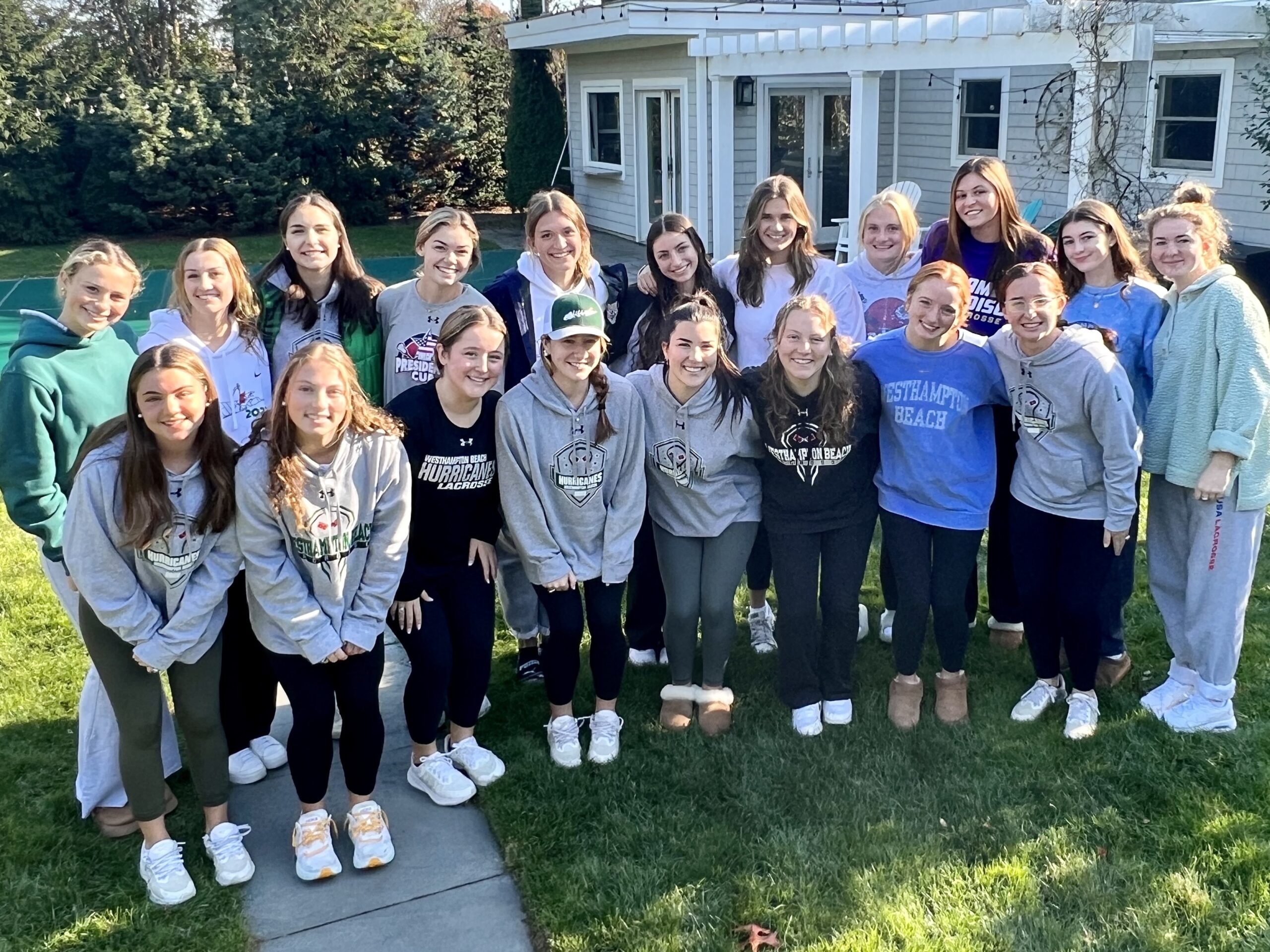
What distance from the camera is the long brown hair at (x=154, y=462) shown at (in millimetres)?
2822

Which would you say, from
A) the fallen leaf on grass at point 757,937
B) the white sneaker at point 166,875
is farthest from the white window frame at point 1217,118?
the white sneaker at point 166,875

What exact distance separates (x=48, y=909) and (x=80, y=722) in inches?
22.2

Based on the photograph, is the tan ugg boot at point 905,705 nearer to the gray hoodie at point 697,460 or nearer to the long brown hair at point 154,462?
the gray hoodie at point 697,460

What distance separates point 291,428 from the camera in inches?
117

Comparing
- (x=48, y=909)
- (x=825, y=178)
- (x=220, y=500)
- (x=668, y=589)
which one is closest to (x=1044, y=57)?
(x=825, y=178)

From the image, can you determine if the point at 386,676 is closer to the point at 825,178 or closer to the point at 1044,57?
the point at 1044,57

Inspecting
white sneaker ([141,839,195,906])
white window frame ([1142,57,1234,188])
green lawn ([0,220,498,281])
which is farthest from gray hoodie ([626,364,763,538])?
green lawn ([0,220,498,281])

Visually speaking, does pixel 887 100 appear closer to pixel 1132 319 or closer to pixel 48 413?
pixel 1132 319

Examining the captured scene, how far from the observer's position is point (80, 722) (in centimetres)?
329

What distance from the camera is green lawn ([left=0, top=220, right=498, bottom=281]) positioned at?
16.6 meters

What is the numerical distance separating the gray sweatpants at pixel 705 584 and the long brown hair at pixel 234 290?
1557mm

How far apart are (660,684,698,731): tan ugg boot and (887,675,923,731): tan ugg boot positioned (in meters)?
0.72

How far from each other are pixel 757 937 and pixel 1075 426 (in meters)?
1.93

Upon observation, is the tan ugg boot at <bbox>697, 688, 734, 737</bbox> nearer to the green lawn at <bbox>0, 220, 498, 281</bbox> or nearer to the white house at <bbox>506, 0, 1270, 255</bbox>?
the white house at <bbox>506, 0, 1270, 255</bbox>
